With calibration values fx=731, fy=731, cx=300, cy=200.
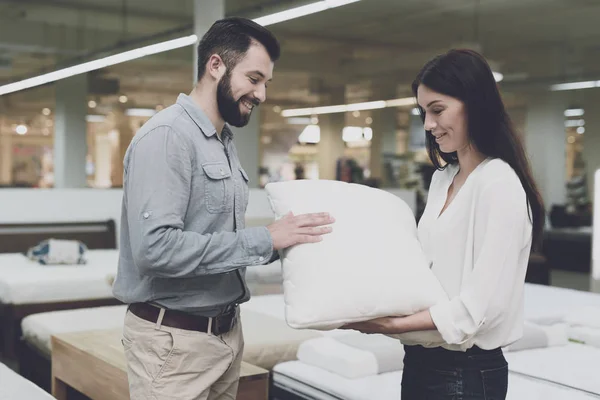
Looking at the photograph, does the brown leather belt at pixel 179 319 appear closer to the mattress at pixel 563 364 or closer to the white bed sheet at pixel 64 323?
the mattress at pixel 563 364

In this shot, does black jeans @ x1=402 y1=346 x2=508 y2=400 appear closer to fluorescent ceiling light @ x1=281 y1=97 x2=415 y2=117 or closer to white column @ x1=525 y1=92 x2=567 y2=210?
white column @ x1=525 y1=92 x2=567 y2=210

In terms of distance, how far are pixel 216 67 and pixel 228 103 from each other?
9 cm

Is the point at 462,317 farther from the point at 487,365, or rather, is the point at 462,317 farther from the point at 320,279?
the point at 320,279

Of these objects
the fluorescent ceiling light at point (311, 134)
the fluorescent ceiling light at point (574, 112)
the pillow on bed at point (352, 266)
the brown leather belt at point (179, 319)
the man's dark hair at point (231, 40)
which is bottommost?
the brown leather belt at point (179, 319)

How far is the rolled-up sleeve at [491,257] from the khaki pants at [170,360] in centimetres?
55

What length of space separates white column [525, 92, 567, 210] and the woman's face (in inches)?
270

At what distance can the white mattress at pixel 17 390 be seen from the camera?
241cm

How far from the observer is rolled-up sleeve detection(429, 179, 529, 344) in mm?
1406

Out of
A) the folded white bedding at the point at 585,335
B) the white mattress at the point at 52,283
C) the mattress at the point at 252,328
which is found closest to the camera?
the mattress at the point at 252,328

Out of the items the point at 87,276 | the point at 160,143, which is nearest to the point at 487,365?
the point at 160,143

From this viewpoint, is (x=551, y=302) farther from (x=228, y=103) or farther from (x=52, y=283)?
(x=228, y=103)

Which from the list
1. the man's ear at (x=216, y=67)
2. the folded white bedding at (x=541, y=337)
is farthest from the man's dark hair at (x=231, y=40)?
the folded white bedding at (x=541, y=337)

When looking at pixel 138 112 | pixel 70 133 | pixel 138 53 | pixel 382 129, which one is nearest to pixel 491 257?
pixel 70 133

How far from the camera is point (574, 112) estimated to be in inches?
313
